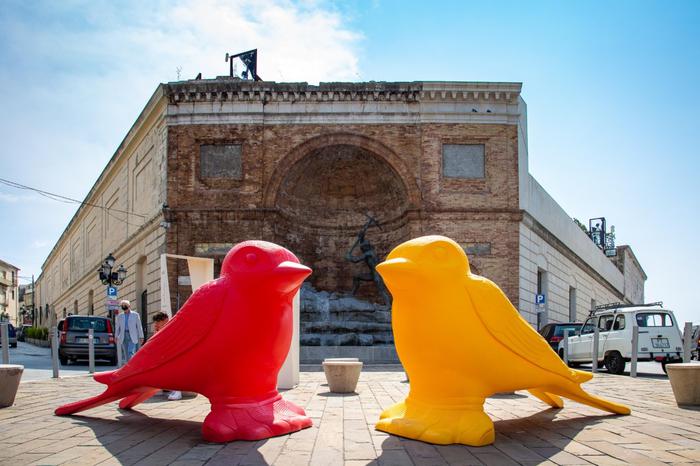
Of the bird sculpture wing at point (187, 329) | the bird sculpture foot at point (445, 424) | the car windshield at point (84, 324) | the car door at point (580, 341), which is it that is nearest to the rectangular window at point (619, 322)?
the car door at point (580, 341)

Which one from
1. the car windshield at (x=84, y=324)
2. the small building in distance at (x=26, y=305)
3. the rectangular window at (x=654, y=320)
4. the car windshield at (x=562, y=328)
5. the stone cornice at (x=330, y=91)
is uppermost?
the stone cornice at (x=330, y=91)

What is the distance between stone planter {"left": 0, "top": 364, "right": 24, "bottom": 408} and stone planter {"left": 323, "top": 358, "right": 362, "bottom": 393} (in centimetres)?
435

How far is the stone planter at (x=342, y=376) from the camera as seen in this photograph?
9.59 metres

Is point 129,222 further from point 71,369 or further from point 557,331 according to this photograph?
point 557,331

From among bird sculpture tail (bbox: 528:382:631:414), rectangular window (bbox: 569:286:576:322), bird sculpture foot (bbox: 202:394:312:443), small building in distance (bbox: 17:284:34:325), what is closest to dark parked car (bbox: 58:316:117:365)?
bird sculpture foot (bbox: 202:394:312:443)

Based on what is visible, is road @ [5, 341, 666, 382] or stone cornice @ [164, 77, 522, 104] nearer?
road @ [5, 341, 666, 382]

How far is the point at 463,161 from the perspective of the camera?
75.7ft

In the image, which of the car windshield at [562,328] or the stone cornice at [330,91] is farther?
the stone cornice at [330,91]

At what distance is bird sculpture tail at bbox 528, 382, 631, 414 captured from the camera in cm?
639

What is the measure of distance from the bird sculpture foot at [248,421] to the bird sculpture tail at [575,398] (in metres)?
2.68

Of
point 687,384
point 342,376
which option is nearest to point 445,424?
point 342,376

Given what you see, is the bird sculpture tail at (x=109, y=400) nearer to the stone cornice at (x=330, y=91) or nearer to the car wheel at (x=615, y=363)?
the car wheel at (x=615, y=363)

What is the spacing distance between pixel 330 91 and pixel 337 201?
14.7 feet

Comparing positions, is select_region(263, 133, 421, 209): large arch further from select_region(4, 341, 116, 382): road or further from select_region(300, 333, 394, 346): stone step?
select_region(4, 341, 116, 382): road
